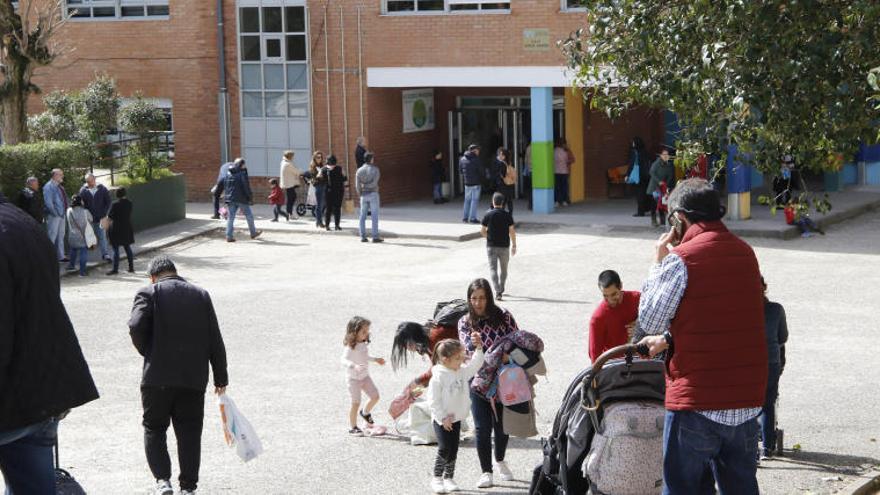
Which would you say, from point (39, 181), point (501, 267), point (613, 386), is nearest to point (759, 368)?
point (613, 386)

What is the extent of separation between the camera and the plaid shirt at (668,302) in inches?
265

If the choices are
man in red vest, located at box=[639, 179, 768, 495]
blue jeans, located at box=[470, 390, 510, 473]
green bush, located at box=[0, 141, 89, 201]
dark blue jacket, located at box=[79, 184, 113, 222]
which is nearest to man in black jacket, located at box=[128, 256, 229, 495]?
blue jeans, located at box=[470, 390, 510, 473]

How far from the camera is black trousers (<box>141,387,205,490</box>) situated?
9.70 meters

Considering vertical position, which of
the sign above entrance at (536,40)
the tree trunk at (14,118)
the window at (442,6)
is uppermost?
the window at (442,6)

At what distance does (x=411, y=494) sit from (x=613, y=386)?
104 inches

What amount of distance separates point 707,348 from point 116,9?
2772cm

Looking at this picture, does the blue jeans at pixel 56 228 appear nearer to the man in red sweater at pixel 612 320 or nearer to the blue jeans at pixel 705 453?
the man in red sweater at pixel 612 320

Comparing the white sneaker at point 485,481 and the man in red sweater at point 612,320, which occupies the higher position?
the man in red sweater at point 612,320

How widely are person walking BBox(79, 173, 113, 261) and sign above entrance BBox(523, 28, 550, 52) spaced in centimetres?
899

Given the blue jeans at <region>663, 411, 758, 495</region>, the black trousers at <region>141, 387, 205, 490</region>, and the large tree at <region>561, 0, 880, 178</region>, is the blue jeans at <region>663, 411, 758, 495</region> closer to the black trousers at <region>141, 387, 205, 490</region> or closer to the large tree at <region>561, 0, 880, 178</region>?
the large tree at <region>561, 0, 880, 178</region>

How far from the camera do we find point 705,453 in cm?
685

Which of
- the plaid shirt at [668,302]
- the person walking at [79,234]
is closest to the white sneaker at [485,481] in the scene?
the plaid shirt at [668,302]

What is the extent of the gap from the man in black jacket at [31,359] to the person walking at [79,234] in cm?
1728

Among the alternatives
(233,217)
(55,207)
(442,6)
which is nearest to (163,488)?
(55,207)
